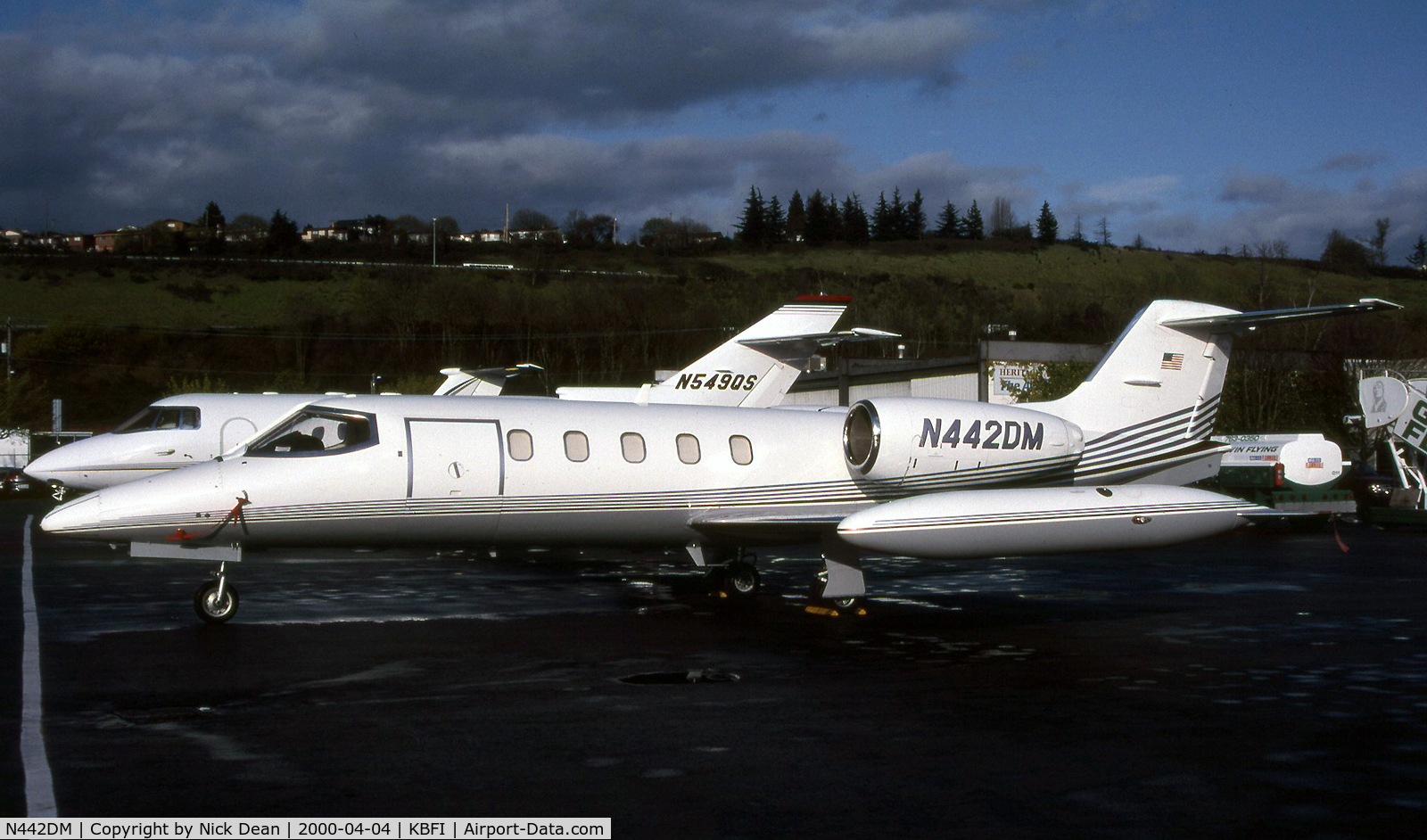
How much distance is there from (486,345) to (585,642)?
262 feet

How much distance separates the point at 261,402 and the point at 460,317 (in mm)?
Result: 70259

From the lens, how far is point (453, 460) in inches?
536

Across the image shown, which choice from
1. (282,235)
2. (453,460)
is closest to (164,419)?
(453,460)

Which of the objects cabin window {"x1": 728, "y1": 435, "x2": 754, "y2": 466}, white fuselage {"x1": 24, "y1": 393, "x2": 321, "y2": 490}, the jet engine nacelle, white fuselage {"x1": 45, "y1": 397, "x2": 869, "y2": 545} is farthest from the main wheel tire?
white fuselage {"x1": 24, "y1": 393, "x2": 321, "y2": 490}

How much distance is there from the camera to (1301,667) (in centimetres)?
1102

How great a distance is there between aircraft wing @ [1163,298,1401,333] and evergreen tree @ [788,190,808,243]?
164 meters

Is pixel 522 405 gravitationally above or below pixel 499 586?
above

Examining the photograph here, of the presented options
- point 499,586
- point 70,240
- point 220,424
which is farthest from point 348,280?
point 499,586

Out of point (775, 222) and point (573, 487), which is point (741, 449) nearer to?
point (573, 487)

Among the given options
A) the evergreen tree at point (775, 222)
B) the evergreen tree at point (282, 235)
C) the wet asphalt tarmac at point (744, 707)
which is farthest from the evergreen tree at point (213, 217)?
the wet asphalt tarmac at point (744, 707)

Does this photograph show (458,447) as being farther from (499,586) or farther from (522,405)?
(499,586)

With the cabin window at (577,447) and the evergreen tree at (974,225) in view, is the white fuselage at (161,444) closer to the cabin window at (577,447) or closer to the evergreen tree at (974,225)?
the cabin window at (577,447)

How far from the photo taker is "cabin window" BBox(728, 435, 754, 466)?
15.1 metres
